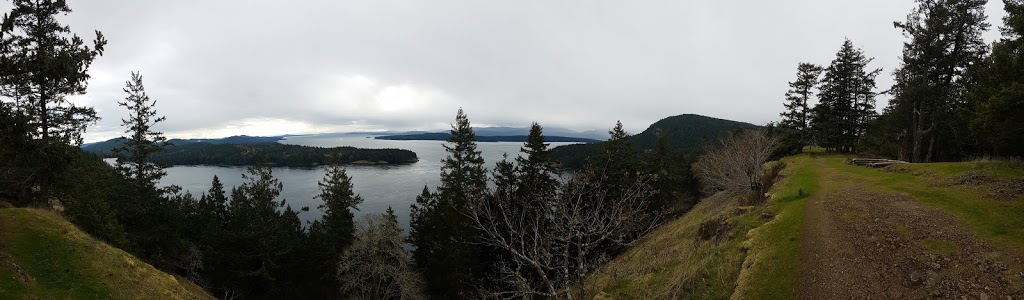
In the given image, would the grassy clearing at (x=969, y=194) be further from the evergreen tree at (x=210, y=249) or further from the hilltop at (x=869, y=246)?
the evergreen tree at (x=210, y=249)

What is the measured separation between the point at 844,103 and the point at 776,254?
120ft

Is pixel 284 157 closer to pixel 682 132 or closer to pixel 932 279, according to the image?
pixel 682 132

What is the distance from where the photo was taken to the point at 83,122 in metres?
18.0

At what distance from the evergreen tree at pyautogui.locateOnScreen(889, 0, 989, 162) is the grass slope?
40.3 meters

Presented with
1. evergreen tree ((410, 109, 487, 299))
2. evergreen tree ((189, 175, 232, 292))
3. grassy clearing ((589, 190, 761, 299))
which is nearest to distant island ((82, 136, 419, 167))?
evergreen tree ((189, 175, 232, 292))

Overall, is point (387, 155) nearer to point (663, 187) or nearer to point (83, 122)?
point (663, 187)

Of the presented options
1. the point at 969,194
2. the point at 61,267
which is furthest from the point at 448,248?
the point at 969,194

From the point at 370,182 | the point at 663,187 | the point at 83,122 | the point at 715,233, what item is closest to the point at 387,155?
the point at 370,182

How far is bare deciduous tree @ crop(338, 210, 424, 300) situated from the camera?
84.2 ft

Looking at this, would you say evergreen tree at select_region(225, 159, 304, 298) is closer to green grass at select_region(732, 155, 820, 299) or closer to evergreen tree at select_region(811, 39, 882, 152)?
green grass at select_region(732, 155, 820, 299)

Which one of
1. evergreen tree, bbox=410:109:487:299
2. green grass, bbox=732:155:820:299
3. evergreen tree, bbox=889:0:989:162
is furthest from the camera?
evergreen tree, bbox=410:109:487:299

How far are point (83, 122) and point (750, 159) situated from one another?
119 feet

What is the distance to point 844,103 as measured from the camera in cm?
3753

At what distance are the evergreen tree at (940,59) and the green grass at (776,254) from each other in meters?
15.5
